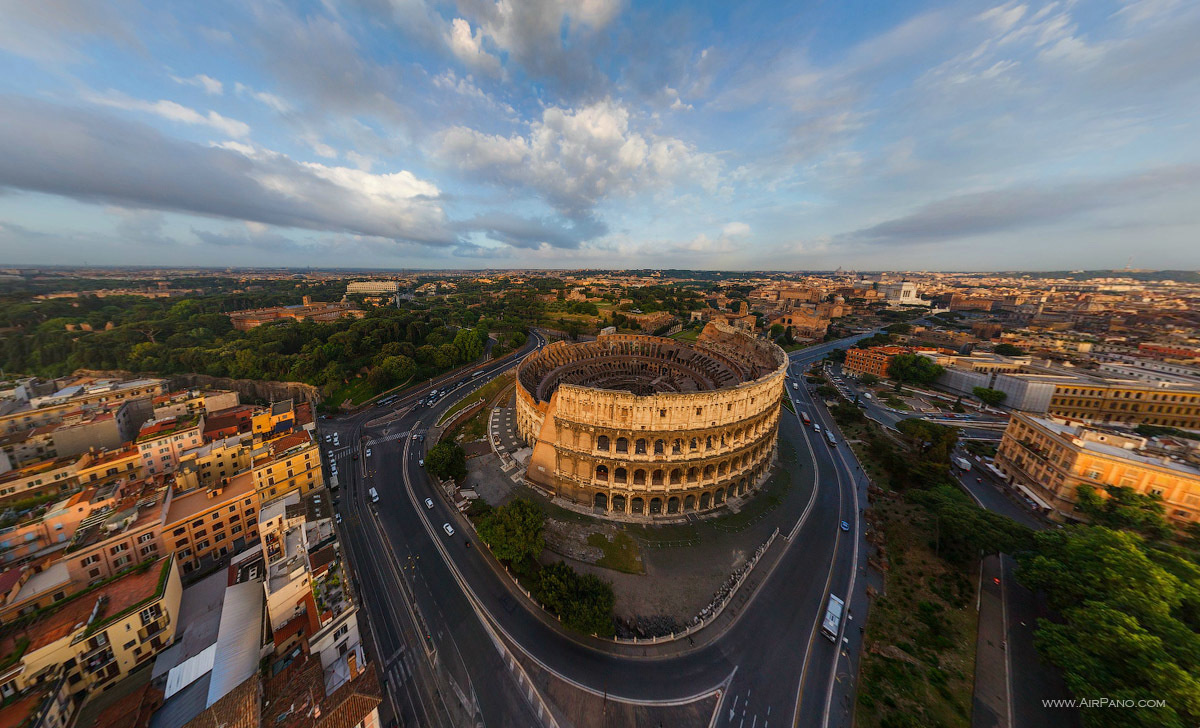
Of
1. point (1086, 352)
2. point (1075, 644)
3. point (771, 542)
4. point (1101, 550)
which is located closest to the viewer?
point (1075, 644)

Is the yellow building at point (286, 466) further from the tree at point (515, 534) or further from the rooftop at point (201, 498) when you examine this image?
the tree at point (515, 534)

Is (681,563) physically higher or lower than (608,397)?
lower

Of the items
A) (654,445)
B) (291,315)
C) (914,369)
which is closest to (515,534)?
(654,445)

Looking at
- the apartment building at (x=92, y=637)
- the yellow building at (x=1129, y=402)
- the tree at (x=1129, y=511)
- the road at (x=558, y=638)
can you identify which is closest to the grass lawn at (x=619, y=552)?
the road at (x=558, y=638)

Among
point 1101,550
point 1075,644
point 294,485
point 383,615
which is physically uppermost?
point 1101,550

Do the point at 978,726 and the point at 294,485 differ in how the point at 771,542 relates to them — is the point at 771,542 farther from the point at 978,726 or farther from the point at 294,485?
the point at 294,485

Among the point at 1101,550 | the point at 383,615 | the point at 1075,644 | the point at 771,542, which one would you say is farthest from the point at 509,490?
the point at 1101,550

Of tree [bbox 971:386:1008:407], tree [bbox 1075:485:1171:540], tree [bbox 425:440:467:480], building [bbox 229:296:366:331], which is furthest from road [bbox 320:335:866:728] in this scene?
building [bbox 229:296:366:331]

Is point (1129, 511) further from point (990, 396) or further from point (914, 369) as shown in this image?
point (914, 369)
